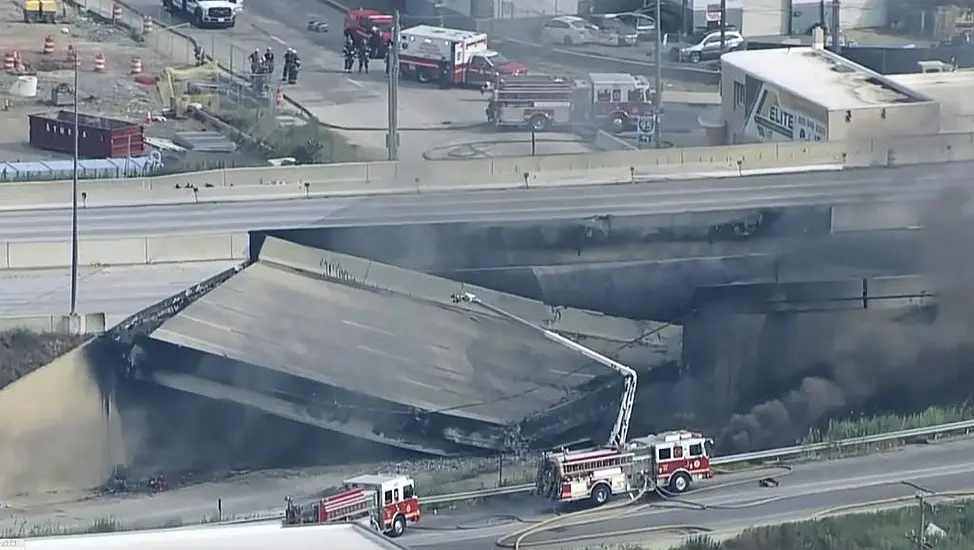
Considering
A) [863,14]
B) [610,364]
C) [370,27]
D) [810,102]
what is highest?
[810,102]

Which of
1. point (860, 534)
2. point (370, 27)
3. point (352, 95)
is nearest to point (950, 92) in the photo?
point (352, 95)

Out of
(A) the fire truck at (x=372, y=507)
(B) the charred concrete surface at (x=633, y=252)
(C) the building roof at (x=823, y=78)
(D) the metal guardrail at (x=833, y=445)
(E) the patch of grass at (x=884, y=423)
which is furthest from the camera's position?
(C) the building roof at (x=823, y=78)

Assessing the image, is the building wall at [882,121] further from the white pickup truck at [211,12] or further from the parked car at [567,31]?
the white pickup truck at [211,12]

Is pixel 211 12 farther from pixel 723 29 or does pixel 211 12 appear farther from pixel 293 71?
pixel 723 29

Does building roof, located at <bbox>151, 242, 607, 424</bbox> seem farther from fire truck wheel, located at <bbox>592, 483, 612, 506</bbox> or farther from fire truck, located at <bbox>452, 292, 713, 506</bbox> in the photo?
fire truck wheel, located at <bbox>592, 483, 612, 506</bbox>

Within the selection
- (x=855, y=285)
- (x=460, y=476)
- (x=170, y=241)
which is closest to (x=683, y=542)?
(x=460, y=476)

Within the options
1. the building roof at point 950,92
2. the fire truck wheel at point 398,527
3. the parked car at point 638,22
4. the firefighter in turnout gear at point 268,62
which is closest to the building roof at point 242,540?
the fire truck wheel at point 398,527
